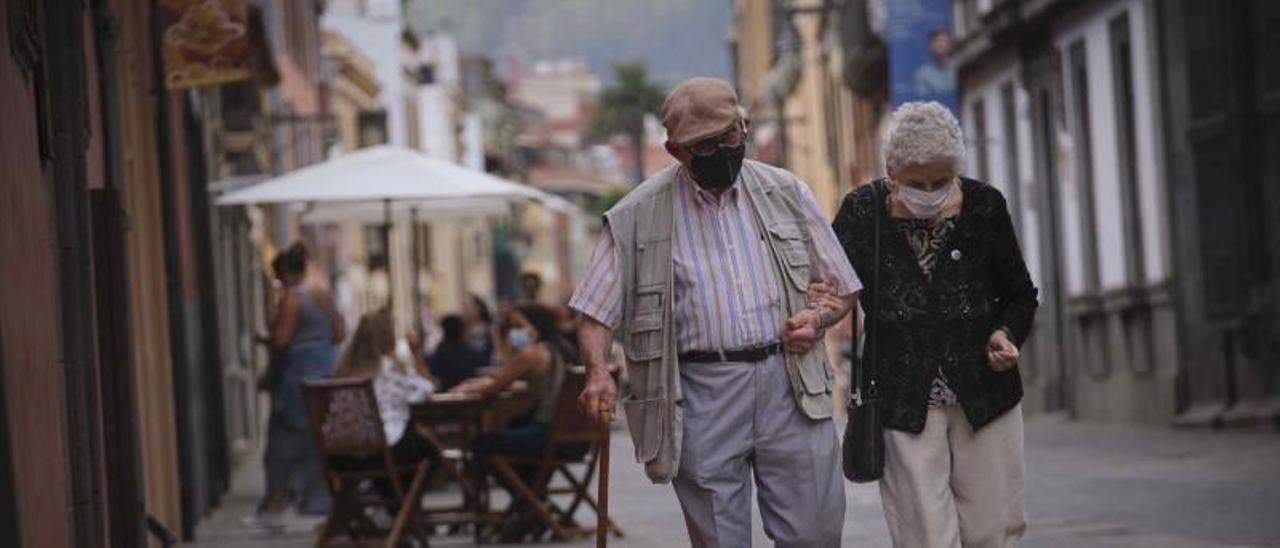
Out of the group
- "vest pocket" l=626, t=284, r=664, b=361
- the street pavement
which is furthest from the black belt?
the street pavement

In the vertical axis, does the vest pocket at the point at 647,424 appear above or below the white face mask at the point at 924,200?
below

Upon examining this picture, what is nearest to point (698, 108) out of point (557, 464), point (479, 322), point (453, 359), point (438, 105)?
point (557, 464)

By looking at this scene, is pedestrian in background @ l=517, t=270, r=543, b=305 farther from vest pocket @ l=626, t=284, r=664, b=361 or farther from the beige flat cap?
the beige flat cap

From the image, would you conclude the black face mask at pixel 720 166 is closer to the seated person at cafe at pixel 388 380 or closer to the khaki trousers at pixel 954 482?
the khaki trousers at pixel 954 482

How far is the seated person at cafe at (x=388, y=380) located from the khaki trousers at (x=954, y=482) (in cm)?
742

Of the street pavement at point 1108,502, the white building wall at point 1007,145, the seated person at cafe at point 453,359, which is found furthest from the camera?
the white building wall at point 1007,145

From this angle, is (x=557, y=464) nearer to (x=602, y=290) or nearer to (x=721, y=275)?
(x=602, y=290)

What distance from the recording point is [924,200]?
900 centimetres

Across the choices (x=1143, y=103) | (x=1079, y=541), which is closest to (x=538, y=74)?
(x=1143, y=103)

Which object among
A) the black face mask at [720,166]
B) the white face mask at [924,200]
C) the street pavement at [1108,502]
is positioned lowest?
the street pavement at [1108,502]

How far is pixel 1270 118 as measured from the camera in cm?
2450

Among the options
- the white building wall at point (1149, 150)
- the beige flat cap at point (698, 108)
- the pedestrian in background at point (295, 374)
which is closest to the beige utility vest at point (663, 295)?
the beige flat cap at point (698, 108)

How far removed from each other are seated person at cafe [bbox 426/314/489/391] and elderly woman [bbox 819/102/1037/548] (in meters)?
14.5

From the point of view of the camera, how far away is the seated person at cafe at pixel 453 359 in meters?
23.5
